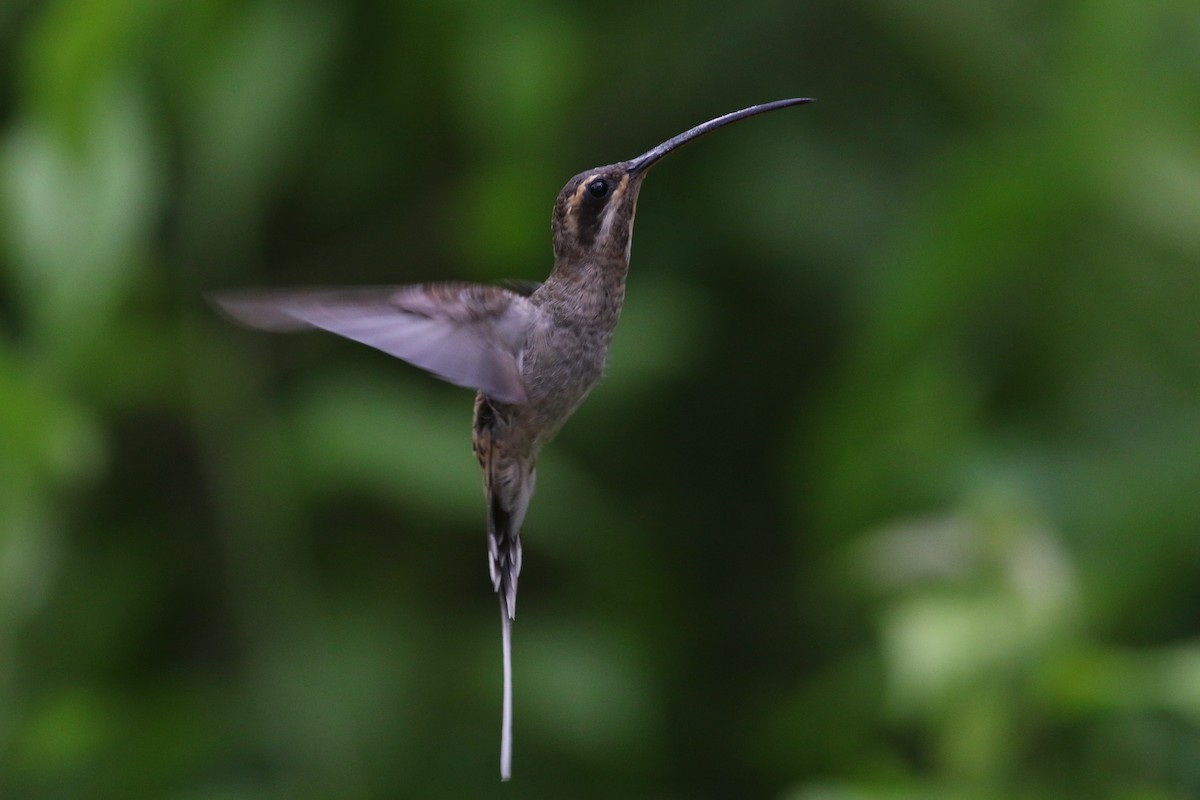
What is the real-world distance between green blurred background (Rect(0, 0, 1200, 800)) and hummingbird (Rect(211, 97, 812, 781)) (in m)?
0.66

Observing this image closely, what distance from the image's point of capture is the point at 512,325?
2.78 ft

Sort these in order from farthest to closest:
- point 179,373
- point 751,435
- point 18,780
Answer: point 751,435 < point 179,373 < point 18,780

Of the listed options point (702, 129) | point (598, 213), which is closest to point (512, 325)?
point (598, 213)

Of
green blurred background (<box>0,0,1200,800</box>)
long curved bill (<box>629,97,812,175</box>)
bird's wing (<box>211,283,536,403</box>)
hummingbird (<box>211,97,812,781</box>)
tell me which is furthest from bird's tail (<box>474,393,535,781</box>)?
green blurred background (<box>0,0,1200,800</box>)

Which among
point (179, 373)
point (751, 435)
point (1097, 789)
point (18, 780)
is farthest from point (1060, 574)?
point (18, 780)

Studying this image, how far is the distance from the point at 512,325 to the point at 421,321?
0.09 metres

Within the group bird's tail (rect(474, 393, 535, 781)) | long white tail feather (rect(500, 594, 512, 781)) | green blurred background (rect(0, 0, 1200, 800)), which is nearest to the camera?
long white tail feather (rect(500, 594, 512, 781))

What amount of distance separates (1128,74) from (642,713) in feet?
3.34

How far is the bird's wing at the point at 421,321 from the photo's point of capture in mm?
712

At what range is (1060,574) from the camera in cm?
148

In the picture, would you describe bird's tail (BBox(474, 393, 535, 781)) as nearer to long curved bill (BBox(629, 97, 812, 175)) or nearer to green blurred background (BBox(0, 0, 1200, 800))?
long curved bill (BBox(629, 97, 812, 175))

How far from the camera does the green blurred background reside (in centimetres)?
153

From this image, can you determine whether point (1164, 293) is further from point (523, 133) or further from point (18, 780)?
point (18, 780)

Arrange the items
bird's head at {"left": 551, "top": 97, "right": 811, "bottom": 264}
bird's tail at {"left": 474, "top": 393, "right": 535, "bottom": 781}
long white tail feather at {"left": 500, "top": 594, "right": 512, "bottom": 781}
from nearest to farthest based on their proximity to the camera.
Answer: long white tail feather at {"left": 500, "top": 594, "right": 512, "bottom": 781}
bird's head at {"left": 551, "top": 97, "right": 811, "bottom": 264}
bird's tail at {"left": 474, "top": 393, "right": 535, "bottom": 781}
